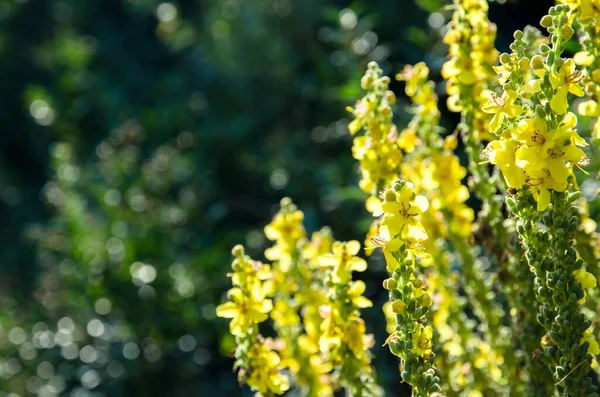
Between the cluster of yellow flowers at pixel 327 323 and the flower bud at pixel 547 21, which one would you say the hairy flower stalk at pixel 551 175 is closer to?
the flower bud at pixel 547 21

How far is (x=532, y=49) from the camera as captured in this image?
1.48 m

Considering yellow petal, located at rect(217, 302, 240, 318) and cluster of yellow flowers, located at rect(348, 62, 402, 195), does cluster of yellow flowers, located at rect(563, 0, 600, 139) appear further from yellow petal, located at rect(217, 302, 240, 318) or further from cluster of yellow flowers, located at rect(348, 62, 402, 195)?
yellow petal, located at rect(217, 302, 240, 318)

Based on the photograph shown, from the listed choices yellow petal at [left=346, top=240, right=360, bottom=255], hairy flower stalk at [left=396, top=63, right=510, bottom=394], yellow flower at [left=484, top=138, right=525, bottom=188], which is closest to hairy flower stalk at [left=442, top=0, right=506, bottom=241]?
hairy flower stalk at [left=396, top=63, right=510, bottom=394]

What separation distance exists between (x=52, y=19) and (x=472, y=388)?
16.6ft

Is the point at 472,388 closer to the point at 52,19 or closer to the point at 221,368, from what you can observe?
the point at 221,368

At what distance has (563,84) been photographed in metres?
1.02

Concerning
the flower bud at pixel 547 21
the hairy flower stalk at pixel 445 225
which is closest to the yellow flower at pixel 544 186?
the flower bud at pixel 547 21

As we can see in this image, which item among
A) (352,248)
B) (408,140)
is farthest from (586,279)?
(408,140)

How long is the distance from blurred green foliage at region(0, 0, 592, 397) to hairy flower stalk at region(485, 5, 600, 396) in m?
1.27

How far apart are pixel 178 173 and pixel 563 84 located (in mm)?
2753

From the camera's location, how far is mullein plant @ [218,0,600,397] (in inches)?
41.2

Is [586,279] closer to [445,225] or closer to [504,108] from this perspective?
[504,108]

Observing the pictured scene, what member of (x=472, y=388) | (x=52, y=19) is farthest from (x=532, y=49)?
(x=52, y=19)

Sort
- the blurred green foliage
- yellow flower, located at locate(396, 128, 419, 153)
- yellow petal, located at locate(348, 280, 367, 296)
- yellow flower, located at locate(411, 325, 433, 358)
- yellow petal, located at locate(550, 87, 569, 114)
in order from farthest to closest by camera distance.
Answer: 1. the blurred green foliage
2. yellow flower, located at locate(396, 128, 419, 153)
3. yellow petal, located at locate(348, 280, 367, 296)
4. yellow flower, located at locate(411, 325, 433, 358)
5. yellow petal, located at locate(550, 87, 569, 114)
